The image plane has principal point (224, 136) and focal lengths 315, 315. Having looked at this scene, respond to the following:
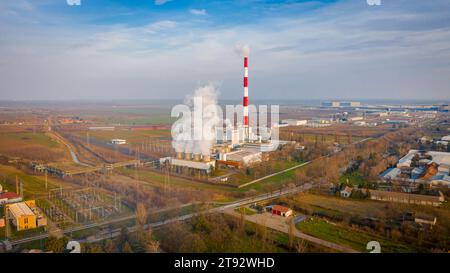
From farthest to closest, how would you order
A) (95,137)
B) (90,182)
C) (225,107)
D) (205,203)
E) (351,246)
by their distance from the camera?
(225,107)
(95,137)
(90,182)
(205,203)
(351,246)

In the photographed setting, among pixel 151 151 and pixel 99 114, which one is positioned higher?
pixel 99 114

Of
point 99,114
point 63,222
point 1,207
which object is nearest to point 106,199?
point 63,222

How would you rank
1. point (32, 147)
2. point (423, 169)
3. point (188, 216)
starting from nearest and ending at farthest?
point (188, 216) < point (32, 147) < point (423, 169)

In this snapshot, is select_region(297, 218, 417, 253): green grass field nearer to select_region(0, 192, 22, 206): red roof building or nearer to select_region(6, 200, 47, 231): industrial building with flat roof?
select_region(6, 200, 47, 231): industrial building with flat roof

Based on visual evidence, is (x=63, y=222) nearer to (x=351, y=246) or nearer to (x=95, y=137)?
(x=351, y=246)

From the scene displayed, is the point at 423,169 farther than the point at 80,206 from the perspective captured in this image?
Yes

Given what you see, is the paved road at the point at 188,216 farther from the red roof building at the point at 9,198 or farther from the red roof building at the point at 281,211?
the red roof building at the point at 9,198

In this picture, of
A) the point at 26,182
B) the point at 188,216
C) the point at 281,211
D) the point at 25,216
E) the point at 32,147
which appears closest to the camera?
the point at 25,216

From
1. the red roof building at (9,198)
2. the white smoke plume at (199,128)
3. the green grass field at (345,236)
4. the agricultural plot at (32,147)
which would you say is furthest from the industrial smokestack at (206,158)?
the red roof building at (9,198)

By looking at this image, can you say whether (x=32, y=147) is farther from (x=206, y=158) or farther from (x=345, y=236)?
(x=345, y=236)

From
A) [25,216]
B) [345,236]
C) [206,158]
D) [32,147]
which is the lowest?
[345,236]

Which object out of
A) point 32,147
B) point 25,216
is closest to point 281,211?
point 25,216
